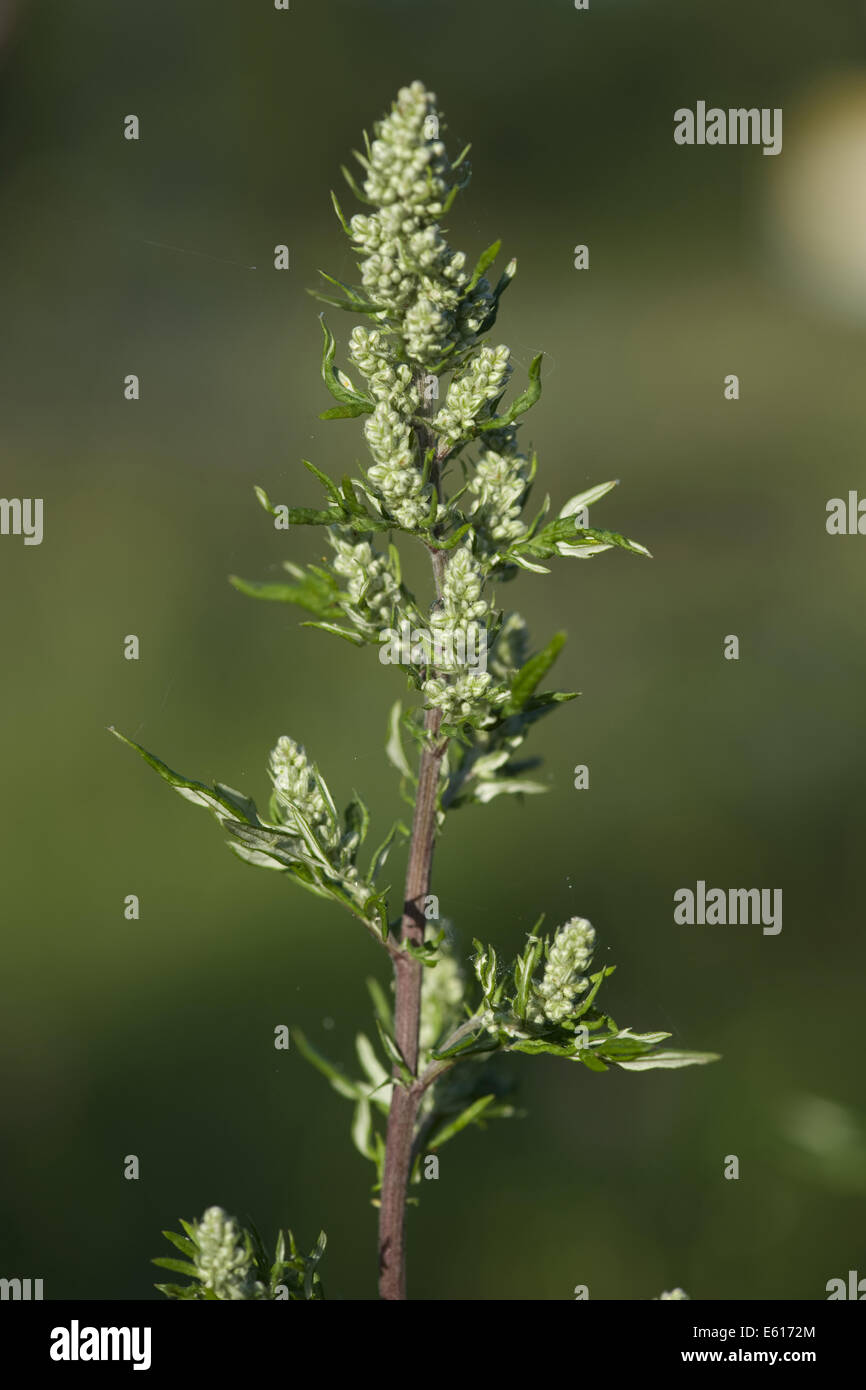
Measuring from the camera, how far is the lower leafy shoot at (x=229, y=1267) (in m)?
2.11

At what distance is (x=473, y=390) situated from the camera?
77.3 inches

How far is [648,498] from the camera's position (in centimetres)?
1048

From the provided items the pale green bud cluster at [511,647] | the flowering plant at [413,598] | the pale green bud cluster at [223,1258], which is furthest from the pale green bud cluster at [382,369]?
the pale green bud cluster at [223,1258]

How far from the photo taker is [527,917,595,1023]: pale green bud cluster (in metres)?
1.99

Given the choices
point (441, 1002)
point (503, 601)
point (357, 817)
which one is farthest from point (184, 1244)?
point (503, 601)

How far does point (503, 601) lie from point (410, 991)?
6.45 m

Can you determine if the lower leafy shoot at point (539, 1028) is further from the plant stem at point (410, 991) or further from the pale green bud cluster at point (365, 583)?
the pale green bud cluster at point (365, 583)

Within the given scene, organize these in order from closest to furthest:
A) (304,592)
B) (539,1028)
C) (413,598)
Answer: (304,592)
(539,1028)
(413,598)

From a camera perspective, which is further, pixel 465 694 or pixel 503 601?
pixel 503 601

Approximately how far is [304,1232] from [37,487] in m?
6.94

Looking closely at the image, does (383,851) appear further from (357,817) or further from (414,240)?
(414,240)

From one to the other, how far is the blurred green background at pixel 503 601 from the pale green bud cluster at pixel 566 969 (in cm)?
81
